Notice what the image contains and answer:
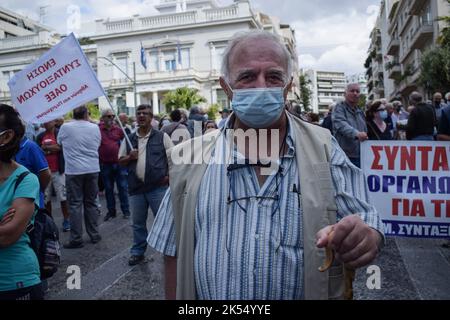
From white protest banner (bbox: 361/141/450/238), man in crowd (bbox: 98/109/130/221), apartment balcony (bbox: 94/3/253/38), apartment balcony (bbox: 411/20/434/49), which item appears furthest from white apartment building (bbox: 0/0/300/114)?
white protest banner (bbox: 361/141/450/238)

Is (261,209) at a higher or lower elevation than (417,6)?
lower

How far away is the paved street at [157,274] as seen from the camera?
145 inches

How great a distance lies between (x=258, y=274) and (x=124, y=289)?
110 inches

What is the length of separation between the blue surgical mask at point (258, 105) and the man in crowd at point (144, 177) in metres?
3.34

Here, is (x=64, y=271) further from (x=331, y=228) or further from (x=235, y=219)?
(x=331, y=228)

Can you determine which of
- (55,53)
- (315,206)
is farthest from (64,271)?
(315,206)

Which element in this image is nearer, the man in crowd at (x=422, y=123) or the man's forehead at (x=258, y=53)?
the man's forehead at (x=258, y=53)

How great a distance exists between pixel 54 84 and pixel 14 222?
300 centimetres

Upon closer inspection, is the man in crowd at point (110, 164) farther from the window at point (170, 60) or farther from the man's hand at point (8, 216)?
the window at point (170, 60)

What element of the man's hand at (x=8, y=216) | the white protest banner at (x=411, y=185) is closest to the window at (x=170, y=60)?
the white protest banner at (x=411, y=185)

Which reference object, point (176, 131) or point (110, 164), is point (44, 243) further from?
point (110, 164)

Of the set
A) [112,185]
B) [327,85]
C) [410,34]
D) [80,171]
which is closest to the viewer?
[80,171]

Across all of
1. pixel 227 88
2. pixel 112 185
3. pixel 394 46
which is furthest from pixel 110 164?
pixel 394 46

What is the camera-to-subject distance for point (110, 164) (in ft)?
25.0
